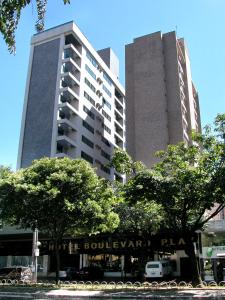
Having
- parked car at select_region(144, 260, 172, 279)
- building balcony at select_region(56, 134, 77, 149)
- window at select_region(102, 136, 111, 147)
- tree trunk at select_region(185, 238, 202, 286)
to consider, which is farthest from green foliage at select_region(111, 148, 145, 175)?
window at select_region(102, 136, 111, 147)

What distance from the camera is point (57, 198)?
84.7 ft

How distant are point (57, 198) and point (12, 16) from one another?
18469 millimetres

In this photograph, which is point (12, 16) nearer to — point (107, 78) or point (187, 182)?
point (187, 182)

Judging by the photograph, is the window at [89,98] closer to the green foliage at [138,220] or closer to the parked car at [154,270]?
the parked car at [154,270]

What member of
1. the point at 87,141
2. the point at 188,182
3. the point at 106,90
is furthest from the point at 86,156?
the point at 188,182

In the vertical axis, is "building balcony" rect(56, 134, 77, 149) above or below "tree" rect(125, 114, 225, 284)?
above

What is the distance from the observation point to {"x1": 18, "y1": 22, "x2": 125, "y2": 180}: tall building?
7156 cm

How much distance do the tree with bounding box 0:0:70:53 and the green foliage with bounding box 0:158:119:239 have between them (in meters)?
17.3

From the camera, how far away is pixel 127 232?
116ft

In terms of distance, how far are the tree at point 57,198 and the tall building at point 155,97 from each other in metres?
50.4

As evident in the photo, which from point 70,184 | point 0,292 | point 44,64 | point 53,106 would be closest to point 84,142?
point 53,106

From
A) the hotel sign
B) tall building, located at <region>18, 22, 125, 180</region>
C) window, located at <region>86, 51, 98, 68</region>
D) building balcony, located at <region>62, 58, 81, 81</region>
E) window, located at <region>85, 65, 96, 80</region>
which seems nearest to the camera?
the hotel sign

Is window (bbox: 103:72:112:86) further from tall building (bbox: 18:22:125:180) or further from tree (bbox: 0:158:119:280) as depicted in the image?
tree (bbox: 0:158:119:280)

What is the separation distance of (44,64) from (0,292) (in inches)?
2466
